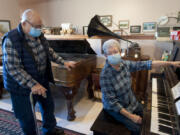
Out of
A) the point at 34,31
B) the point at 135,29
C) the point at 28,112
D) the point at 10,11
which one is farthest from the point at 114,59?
the point at 10,11

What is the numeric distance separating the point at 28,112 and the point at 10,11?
269cm

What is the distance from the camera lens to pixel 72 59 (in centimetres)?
193

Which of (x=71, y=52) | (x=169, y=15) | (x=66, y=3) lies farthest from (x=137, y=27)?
(x=66, y=3)

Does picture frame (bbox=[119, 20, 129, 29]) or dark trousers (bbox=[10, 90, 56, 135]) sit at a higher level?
picture frame (bbox=[119, 20, 129, 29])

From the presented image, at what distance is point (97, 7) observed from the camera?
254 cm

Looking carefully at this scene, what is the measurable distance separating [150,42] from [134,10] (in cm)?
66

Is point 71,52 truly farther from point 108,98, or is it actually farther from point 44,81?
point 108,98

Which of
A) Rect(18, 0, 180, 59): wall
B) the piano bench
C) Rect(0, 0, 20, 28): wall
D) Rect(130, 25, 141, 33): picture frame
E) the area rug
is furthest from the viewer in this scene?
Rect(0, 0, 20, 28): wall

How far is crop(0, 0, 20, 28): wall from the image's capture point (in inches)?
108

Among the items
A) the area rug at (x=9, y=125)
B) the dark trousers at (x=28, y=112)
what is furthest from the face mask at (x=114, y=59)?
the area rug at (x=9, y=125)

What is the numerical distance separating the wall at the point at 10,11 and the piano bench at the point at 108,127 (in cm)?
301

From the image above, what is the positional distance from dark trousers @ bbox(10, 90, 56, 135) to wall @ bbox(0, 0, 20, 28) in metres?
2.42

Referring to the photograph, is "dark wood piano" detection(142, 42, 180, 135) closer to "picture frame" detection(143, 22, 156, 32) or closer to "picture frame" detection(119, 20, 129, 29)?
"picture frame" detection(143, 22, 156, 32)

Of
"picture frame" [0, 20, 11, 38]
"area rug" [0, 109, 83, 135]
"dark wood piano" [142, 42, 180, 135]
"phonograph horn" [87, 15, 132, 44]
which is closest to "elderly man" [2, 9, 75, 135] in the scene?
"area rug" [0, 109, 83, 135]
